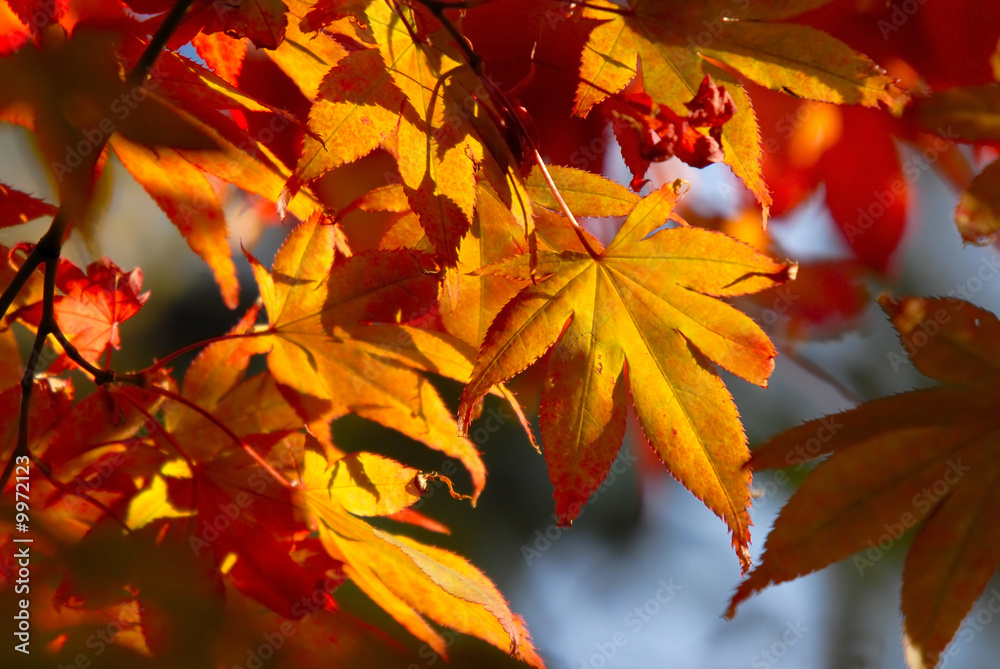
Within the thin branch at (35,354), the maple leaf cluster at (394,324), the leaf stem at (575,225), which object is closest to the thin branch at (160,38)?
the maple leaf cluster at (394,324)

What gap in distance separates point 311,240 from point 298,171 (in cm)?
17

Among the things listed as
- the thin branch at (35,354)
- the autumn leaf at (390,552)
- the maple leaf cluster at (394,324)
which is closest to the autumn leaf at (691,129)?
the maple leaf cluster at (394,324)

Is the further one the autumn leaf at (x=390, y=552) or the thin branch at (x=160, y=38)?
the autumn leaf at (x=390, y=552)

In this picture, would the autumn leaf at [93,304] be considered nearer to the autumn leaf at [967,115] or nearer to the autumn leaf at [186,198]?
the autumn leaf at [186,198]

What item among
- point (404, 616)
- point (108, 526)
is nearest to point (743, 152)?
point (404, 616)

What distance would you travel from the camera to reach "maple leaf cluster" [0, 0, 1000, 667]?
49 cm

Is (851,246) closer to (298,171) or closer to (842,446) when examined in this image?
(842,446)

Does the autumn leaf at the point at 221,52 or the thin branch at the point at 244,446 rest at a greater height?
the autumn leaf at the point at 221,52

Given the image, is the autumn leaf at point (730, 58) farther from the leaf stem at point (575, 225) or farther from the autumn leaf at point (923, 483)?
the autumn leaf at point (923, 483)

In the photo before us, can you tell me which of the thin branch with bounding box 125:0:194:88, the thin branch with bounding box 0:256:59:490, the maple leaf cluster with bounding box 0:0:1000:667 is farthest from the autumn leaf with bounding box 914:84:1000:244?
the thin branch with bounding box 0:256:59:490

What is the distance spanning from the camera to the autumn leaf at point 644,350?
1.73 ft

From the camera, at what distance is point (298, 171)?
0.47 metres

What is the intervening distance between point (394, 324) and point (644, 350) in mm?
219

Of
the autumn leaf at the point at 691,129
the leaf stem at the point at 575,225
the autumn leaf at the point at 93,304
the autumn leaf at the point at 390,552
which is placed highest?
the autumn leaf at the point at 691,129
